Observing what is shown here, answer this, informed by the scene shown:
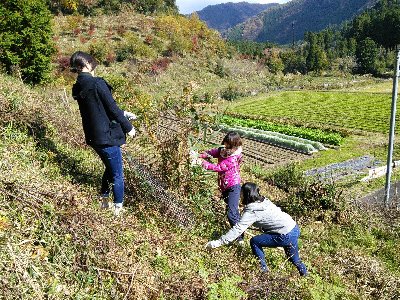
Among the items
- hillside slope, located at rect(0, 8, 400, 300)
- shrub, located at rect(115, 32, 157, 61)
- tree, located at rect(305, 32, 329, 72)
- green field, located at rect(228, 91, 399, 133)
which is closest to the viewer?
hillside slope, located at rect(0, 8, 400, 300)

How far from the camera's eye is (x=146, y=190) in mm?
5039

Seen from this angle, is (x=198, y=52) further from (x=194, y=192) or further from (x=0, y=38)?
(x=194, y=192)

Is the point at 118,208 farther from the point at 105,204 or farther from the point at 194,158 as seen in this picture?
the point at 194,158

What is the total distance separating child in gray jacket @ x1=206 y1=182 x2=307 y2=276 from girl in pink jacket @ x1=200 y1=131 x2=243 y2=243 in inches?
18.5

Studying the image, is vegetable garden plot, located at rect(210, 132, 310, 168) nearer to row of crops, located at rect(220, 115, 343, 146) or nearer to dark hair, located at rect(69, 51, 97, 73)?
row of crops, located at rect(220, 115, 343, 146)

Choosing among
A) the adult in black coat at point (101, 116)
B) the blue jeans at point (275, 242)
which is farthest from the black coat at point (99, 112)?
the blue jeans at point (275, 242)

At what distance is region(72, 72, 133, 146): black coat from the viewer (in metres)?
3.96

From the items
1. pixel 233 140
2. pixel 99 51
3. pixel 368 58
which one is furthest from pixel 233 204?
pixel 368 58

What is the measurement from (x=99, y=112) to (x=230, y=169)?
6.29 feet

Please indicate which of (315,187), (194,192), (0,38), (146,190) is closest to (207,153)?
(194,192)

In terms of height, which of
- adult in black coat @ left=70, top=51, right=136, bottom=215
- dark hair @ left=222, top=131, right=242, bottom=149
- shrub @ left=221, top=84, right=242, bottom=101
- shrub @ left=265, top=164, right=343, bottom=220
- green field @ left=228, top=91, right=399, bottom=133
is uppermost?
adult in black coat @ left=70, top=51, right=136, bottom=215

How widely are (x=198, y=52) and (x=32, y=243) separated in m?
65.9

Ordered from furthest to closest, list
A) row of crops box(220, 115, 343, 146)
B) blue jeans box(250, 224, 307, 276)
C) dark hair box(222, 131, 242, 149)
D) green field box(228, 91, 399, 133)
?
green field box(228, 91, 399, 133)
row of crops box(220, 115, 343, 146)
dark hair box(222, 131, 242, 149)
blue jeans box(250, 224, 307, 276)

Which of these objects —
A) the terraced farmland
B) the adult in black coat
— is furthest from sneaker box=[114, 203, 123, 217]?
the terraced farmland
